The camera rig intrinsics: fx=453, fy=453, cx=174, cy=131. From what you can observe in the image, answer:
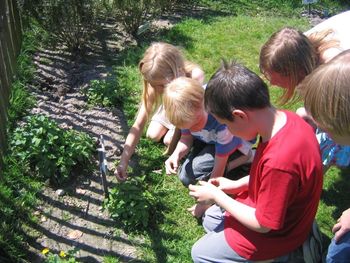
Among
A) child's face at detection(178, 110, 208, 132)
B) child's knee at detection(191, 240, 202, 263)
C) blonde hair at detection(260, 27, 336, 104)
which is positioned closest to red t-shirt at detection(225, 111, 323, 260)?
child's knee at detection(191, 240, 202, 263)

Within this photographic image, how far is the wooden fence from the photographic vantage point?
3.39m

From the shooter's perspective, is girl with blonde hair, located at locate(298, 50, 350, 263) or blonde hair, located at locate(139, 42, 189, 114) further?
blonde hair, located at locate(139, 42, 189, 114)

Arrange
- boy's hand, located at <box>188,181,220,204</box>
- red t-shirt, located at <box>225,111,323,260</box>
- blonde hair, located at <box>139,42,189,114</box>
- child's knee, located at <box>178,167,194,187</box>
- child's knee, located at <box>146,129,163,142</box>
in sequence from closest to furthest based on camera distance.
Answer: red t-shirt, located at <box>225,111,323,260</box> < boy's hand, located at <box>188,181,220,204</box> < blonde hair, located at <box>139,42,189,114</box> < child's knee, located at <box>178,167,194,187</box> < child's knee, located at <box>146,129,163,142</box>

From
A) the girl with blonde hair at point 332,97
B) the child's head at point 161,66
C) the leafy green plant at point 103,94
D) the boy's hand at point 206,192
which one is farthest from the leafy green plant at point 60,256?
→ the leafy green plant at point 103,94

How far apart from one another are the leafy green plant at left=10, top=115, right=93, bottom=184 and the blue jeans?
182 cm

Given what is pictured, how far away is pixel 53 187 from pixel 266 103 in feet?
6.01

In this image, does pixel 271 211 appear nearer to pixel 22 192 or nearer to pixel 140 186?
pixel 140 186

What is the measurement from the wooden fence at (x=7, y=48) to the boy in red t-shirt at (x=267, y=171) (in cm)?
184

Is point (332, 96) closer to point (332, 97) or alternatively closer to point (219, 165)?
point (332, 97)

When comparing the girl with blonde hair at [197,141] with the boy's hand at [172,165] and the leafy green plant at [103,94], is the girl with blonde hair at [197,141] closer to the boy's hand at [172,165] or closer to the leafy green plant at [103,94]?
the boy's hand at [172,165]

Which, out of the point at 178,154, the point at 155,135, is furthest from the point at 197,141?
the point at 155,135

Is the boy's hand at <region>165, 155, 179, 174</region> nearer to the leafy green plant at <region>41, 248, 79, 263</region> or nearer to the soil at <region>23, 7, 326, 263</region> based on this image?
the soil at <region>23, 7, 326, 263</region>

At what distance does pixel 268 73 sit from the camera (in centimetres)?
288

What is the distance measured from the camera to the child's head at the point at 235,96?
2000mm
